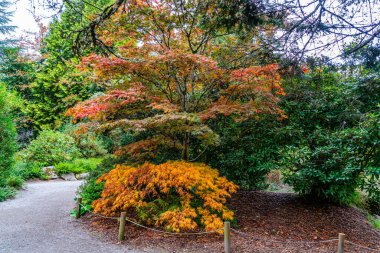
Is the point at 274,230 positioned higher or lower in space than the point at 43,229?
higher

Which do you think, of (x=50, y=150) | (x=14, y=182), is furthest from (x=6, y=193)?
(x=50, y=150)

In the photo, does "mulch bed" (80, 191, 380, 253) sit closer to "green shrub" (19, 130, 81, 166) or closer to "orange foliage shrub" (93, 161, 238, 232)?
"orange foliage shrub" (93, 161, 238, 232)

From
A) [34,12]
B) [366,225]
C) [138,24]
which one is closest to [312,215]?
[366,225]

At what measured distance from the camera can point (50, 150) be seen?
1212cm

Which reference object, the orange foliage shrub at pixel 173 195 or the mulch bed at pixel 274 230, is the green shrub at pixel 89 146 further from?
the orange foliage shrub at pixel 173 195

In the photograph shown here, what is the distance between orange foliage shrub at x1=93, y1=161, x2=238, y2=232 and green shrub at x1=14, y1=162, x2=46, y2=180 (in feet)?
20.7

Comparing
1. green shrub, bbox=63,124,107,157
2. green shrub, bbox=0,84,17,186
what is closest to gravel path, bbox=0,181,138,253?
green shrub, bbox=0,84,17,186

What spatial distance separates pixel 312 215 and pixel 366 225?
3.84ft

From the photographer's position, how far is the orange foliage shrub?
180 inches

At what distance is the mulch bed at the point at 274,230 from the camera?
4312mm

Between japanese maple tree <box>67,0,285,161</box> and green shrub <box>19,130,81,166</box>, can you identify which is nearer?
japanese maple tree <box>67,0,285,161</box>

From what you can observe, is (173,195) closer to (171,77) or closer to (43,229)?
(171,77)

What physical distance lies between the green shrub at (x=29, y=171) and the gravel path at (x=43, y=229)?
81.7 inches

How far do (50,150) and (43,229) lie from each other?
7.82 metres
